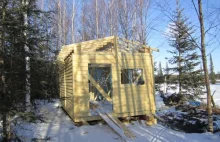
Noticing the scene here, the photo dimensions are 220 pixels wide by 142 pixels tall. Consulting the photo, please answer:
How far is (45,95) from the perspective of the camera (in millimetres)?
4602

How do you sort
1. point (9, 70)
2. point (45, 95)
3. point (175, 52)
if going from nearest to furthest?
point (9, 70) → point (45, 95) → point (175, 52)

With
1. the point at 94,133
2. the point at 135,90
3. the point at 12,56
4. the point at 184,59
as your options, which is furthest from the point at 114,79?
the point at 184,59

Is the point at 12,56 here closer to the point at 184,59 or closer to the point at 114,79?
the point at 114,79

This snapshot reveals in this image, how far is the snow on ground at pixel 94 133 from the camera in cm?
591

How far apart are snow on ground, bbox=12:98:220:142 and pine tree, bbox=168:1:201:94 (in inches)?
308

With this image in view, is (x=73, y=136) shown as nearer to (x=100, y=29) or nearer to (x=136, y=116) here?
(x=136, y=116)

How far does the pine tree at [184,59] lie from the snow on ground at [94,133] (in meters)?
7.82

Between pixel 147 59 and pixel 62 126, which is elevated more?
pixel 147 59

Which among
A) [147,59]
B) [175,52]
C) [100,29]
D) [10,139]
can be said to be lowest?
[10,139]

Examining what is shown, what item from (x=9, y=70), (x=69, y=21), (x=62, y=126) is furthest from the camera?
(x=69, y=21)

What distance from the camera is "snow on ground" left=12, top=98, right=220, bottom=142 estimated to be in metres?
5.91

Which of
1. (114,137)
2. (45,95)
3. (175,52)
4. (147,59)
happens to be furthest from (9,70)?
(175,52)

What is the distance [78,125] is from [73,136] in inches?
37.5

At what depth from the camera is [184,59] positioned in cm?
1488
